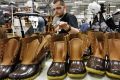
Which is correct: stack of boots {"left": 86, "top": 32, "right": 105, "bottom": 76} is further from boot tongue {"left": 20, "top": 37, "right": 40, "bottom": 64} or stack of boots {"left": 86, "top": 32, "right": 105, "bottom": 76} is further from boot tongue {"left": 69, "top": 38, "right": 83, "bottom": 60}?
boot tongue {"left": 20, "top": 37, "right": 40, "bottom": 64}

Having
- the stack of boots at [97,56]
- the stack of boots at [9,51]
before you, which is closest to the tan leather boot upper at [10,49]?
the stack of boots at [9,51]

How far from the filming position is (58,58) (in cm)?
92

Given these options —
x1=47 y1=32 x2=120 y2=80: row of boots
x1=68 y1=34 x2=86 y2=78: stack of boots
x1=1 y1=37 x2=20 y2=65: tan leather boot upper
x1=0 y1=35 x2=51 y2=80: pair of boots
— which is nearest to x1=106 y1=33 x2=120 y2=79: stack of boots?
x1=47 y1=32 x2=120 y2=80: row of boots

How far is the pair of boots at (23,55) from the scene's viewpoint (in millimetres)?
905

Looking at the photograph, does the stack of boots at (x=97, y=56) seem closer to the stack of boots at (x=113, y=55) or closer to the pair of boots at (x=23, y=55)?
the stack of boots at (x=113, y=55)

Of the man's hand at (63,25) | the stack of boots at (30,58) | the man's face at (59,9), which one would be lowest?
the stack of boots at (30,58)

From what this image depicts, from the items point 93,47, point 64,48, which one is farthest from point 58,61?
point 93,47

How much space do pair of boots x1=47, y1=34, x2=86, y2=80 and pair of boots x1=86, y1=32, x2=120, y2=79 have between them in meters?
0.05

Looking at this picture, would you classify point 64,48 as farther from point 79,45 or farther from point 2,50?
point 2,50

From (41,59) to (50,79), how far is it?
5.8 inches

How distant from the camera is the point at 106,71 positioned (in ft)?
2.82

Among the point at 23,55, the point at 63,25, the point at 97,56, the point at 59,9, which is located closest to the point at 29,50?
the point at 23,55

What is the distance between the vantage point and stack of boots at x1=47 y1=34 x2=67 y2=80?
848mm

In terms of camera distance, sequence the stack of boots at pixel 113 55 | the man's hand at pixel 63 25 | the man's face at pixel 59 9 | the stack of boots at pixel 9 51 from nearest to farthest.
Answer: the stack of boots at pixel 113 55
the stack of boots at pixel 9 51
the man's hand at pixel 63 25
the man's face at pixel 59 9
